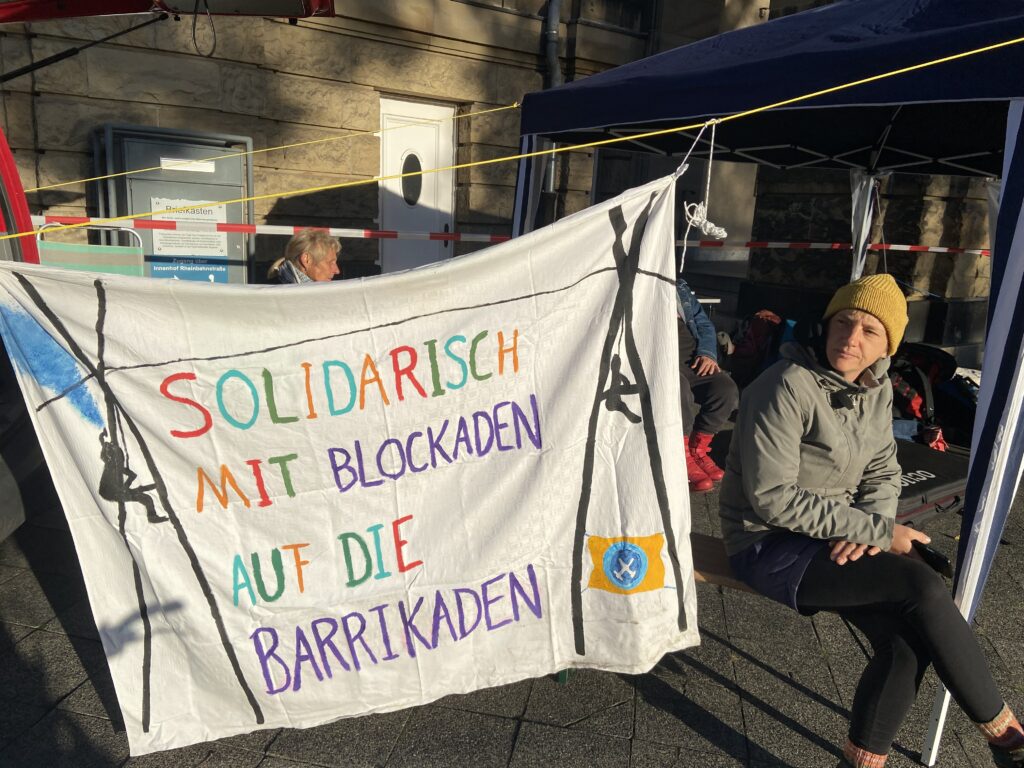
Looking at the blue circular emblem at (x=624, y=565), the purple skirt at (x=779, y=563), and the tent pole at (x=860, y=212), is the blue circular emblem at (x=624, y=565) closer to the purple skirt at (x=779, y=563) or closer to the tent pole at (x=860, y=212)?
the purple skirt at (x=779, y=563)

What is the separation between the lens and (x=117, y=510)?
2.17m

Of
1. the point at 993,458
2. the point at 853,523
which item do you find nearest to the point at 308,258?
the point at 853,523

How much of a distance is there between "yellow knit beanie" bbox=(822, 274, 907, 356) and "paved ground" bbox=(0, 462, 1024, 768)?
125 centimetres

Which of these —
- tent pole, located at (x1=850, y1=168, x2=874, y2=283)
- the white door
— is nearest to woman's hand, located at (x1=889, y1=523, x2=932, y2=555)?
tent pole, located at (x1=850, y1=168, x2=874, y2=283)

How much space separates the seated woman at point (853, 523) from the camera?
2.29 metres

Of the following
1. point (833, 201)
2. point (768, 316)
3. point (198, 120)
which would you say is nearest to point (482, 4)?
point (198, 120)

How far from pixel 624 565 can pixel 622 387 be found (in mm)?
534

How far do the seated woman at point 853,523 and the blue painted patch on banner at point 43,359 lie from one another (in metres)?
1.89

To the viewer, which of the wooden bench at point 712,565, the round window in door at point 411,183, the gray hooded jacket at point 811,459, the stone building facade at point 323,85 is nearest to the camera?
the gray hooded jacket at point 811,459

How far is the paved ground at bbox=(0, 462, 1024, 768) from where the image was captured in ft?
8.05

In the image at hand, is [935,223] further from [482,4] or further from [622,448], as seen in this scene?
[622,448]

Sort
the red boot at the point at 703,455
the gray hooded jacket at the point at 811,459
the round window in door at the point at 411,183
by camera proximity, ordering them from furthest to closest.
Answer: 1. the round window in door at the point at 411,183
2. the red boot at the point at 703,455
3. the gray hooded jacket at the point at 811,459

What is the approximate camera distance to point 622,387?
2.39m

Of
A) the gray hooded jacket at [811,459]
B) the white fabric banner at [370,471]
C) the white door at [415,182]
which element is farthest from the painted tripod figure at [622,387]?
the white door at [415,182]
